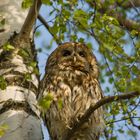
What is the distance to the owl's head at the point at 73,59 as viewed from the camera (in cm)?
315

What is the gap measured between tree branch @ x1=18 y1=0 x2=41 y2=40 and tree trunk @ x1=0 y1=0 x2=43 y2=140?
0.05m

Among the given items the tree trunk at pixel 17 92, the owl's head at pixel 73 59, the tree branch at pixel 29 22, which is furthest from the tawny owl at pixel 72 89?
the tree branch at pixel 29 22

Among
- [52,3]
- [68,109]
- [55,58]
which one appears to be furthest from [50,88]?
[52,3]

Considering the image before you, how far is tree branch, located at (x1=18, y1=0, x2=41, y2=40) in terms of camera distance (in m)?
2.61

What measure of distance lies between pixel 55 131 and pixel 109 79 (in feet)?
1.66

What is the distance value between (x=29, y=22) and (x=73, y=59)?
0.56 m

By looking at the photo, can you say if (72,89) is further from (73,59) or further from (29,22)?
(29,22)

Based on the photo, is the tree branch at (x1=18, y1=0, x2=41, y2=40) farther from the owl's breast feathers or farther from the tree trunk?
the owl's breast feathers

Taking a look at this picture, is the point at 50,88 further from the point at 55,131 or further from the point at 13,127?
the point at 13,127

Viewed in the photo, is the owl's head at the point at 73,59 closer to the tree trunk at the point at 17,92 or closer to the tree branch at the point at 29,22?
the tree trunk at the point at 17,92

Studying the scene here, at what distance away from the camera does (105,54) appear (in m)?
2.50

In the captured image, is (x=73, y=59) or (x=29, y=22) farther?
(x=73, y=59)

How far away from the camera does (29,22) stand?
2.73 metres

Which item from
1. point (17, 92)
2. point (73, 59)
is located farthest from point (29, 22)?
point (73, 59)
